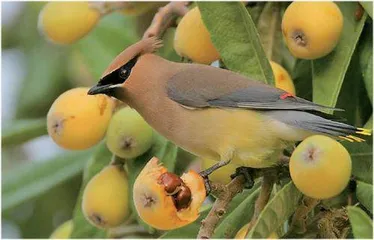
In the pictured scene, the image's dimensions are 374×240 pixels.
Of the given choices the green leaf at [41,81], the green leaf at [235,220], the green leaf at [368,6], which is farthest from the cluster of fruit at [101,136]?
the green leaf at [41,81]

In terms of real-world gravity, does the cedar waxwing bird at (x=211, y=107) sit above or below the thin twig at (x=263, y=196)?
above

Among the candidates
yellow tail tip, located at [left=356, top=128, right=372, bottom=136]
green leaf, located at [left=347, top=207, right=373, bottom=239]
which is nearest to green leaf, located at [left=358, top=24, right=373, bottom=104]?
yellow tail tip, located at [left=356, top=128, right=372, bottom=136]

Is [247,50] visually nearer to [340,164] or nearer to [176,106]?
[176,106]

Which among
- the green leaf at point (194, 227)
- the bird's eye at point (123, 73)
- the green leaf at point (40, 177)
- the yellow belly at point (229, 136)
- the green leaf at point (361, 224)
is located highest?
the green leaf at point (361, 224)

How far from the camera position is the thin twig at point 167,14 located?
5.49 feet

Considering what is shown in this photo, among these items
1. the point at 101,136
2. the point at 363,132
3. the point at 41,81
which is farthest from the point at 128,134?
the point at 41,81

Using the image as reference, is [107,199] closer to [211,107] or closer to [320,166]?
[211,107]

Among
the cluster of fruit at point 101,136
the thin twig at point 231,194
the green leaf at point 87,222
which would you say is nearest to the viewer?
the thin twig at point 231,194

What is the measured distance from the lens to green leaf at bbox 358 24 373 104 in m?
1.53

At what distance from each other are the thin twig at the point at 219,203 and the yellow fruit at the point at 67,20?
496mm

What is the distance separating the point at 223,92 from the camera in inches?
61.9

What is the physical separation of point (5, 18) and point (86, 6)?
990mm

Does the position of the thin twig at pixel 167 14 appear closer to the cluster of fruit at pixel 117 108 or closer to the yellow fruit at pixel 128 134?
the cluster of fruit at pixel 117 108

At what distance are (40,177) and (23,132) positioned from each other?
0.39 feet
